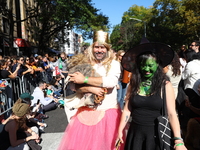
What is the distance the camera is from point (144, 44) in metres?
1.78

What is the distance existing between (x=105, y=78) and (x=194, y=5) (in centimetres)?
1983

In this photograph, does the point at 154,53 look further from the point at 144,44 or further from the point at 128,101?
the point at 128,101

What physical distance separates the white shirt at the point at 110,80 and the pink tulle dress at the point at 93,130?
0.07m

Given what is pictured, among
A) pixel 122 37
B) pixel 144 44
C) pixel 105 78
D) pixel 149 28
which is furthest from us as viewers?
pixel 122 37

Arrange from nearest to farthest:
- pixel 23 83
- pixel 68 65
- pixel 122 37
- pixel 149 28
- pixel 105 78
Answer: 1. pixel 105 78
2. pixel 68 65
3. pixel 23 83
4. pixel 149 28
5. pixel 122 37

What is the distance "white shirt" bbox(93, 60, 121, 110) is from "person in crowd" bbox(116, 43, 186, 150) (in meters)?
0.21

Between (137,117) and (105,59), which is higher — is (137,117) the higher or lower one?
the lower one

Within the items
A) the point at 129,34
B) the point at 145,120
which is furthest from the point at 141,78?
the point at 129,34

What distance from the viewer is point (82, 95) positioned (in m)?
2.13

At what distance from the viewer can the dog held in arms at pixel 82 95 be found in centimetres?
199

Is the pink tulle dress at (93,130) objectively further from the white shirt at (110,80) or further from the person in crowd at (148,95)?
the person in crowd at (148,95)

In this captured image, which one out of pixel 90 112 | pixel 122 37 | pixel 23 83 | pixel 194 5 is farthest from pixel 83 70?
pixel 122 37

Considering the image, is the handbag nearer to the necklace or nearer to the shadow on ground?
the necklace

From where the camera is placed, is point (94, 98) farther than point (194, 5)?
No
